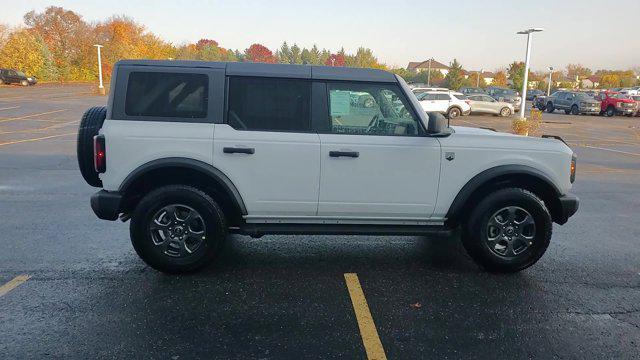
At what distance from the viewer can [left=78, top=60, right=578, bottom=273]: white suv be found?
4.19m

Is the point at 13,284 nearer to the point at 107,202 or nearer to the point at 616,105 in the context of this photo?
the point at 107,202

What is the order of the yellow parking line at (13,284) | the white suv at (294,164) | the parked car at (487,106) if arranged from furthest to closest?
the parked car at (487,106)
the white suv at (294,164)
the yellow parking line at (13,284)

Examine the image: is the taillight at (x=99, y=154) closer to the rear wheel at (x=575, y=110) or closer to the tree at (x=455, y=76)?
the rear wheel at (x=575, y=110)

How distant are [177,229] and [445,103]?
83.5 ft

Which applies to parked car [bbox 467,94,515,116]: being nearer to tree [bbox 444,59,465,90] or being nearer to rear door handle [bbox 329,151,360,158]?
rear door handle [bbox 329,151,360,158]

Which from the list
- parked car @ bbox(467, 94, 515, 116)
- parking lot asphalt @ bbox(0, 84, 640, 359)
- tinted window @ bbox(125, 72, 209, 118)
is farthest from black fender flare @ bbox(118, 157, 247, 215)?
parked car @ bbox(467, 94, 515, 116)

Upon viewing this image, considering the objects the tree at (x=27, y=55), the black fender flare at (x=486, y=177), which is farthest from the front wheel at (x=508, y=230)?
the tree at (x=27, y=55)

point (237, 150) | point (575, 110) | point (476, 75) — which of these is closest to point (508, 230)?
point (237, 150)

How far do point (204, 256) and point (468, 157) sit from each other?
265 centimetres

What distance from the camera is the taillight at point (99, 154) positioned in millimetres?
4086

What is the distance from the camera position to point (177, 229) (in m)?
4.31

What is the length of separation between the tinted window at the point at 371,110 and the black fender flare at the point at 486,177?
0.71 metres

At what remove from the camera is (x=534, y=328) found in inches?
139

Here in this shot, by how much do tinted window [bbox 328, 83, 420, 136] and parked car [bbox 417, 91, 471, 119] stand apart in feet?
75.9
